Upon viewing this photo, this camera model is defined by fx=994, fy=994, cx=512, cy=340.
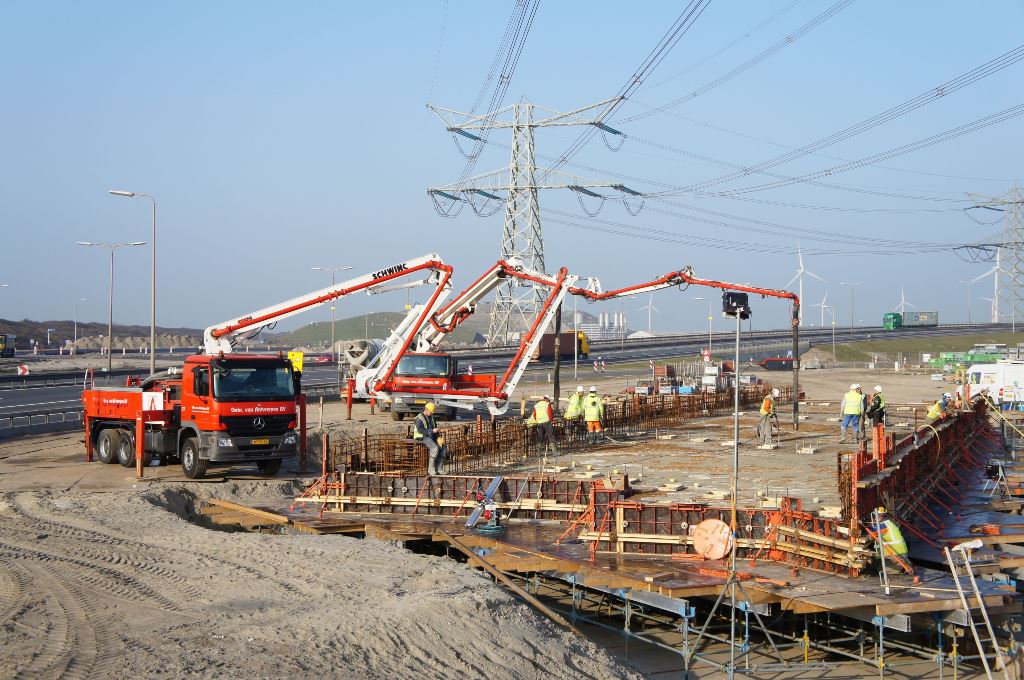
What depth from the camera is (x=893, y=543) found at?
1468 centimetres

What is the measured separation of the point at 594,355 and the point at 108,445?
7192cm

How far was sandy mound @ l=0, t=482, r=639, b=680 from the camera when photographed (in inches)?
388

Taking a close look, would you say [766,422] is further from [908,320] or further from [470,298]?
[908,320]

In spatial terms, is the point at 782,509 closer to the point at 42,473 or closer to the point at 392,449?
the point at 392,449

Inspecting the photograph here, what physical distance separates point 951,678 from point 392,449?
41.7 ft

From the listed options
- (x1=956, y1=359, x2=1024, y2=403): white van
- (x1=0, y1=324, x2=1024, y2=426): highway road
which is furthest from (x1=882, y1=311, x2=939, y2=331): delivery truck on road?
(x1=956, y1=359, x2=1024, y2=403): white van

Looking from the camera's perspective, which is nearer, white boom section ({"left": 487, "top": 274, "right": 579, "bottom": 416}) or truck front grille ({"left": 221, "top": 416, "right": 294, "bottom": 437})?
truck front grille ({"left": 221, "top": 416, "right": 294, "bottom": 437})

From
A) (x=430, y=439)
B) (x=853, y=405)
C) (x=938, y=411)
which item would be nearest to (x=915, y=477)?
(x=853, y=405)

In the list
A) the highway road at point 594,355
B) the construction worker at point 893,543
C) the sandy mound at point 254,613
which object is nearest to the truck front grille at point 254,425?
the sandy mound at point 254,613

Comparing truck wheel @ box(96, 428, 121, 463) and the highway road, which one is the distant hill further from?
truck wheel @ box(96, 428, 121, 463)

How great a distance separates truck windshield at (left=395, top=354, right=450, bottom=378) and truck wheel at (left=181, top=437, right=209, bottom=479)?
11866 millimetres

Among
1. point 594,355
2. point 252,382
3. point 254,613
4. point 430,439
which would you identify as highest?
point 594,355

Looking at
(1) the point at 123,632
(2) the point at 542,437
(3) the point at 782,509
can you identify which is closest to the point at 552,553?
(3) the point at 782,509

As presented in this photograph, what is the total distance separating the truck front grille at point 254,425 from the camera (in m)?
21.5
